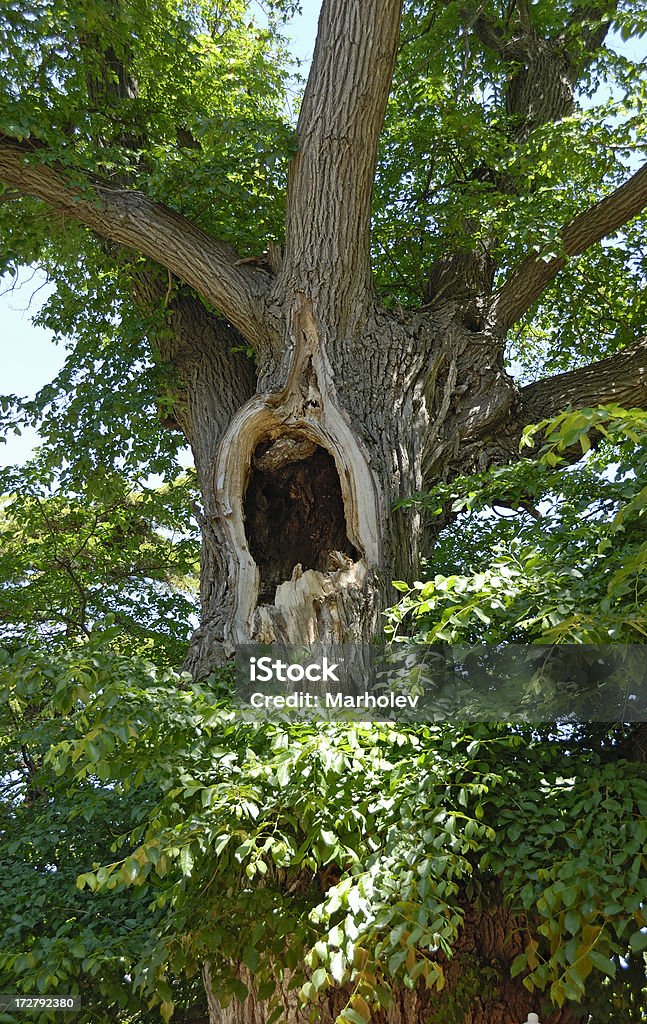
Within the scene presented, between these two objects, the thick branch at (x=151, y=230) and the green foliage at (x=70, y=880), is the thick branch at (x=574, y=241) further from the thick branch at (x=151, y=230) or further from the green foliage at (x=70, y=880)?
the green foliage at (x=70, y=880)

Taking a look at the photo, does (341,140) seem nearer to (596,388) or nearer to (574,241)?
(574,241)

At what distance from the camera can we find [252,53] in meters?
7.71

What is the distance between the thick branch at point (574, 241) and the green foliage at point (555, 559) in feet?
4.61

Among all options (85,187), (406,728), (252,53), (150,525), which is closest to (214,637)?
(406,728)

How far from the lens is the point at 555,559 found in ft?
12.2

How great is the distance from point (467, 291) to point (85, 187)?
106 inches

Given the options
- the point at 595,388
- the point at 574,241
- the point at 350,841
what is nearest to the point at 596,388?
the point at 595,388

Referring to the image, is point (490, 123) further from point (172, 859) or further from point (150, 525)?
point (172, 859)

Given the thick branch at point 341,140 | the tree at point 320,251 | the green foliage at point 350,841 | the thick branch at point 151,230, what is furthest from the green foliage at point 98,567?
the green foliage at point 350,841

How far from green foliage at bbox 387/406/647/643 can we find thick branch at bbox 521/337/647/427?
0.66 meters

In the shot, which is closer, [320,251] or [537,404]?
[320,251]

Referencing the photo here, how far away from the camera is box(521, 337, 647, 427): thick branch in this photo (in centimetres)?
578

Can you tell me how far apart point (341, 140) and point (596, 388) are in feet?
7.40

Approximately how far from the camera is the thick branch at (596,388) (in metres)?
5.78
